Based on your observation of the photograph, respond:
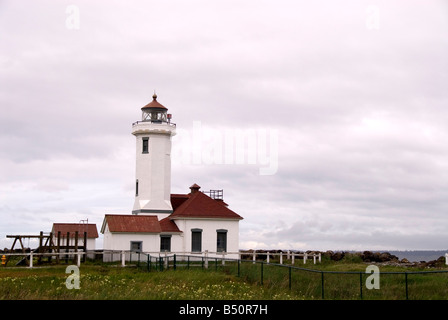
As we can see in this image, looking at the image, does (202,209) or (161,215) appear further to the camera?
(161,215)

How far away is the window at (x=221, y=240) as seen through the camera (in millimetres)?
44094

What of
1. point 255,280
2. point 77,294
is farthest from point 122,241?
point 77,294

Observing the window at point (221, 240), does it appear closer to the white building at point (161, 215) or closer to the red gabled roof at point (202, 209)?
the white building at point (161, 215)

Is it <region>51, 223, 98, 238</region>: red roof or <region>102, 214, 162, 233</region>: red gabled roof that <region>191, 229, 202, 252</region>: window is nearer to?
<region>102, 214, 162, 233</region>: red gabled roof

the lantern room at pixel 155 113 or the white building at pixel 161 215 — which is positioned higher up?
the lantern room at pixel 155 113

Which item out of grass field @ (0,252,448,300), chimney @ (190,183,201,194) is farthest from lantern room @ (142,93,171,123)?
grass field @ (0,252,448,300)

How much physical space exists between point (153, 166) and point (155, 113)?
453 centimetres

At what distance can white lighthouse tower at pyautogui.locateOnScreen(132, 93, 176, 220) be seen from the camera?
45.8 metres

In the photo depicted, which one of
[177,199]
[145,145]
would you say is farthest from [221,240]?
[145,145]

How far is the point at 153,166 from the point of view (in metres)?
45.9

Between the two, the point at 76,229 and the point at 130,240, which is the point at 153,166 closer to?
the point at 130,240

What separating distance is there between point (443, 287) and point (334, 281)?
13.8ft

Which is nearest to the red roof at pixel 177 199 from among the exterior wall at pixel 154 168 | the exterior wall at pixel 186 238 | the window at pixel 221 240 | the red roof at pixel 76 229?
the exterior wall at pixel 154 168
